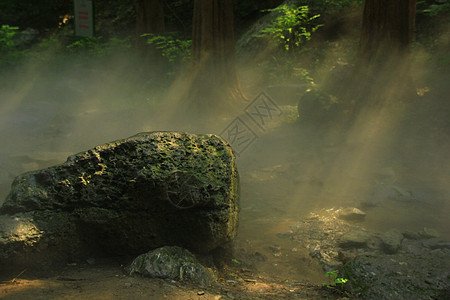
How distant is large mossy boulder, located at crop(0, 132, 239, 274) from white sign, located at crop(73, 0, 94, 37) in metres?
8.53

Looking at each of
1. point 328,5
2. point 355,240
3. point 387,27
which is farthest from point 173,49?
point 355,240

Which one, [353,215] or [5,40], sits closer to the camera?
[353,215]

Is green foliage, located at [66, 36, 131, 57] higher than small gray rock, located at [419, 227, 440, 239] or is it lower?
higher

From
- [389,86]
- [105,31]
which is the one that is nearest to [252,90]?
[389,86]

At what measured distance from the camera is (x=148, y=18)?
42.1ft

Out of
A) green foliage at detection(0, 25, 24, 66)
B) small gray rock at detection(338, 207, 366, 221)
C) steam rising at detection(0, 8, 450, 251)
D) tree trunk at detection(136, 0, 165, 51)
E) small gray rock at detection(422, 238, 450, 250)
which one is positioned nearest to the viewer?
small gray rock at detection(422, 238, 450, 250)

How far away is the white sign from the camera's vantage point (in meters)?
10.9

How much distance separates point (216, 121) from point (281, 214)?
12.2 ft

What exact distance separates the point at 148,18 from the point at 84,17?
2.36 metres

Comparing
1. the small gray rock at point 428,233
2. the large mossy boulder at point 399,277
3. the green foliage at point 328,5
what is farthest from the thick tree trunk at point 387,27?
the large mossy boulder at point 399,277

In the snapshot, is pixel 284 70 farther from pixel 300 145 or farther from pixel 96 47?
pixel 96 47

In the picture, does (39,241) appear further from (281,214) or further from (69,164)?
(281,214)

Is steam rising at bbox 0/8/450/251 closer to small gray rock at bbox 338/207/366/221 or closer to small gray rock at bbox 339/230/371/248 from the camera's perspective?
small gray rock at bbox 338/207/366/221

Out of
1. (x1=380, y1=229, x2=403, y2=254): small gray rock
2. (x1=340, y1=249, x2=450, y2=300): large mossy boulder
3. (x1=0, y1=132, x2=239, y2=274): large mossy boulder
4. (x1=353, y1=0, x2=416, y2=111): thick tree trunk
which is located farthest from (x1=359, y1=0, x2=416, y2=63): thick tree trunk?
(x1=0, y1=132, x2=239, y2=274): large mossy boulder
